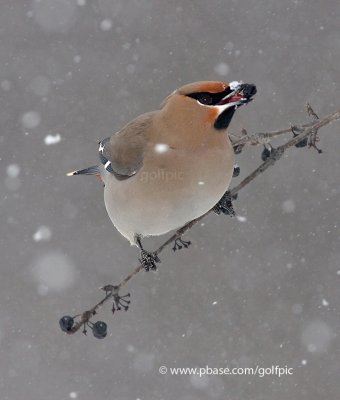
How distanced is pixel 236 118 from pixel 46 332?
4563 millimetres

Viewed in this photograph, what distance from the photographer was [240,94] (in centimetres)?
233

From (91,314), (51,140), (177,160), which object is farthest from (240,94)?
(51,140)

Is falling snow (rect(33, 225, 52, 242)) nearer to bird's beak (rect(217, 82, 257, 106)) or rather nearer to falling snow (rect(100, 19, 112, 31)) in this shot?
falling snow (rect(100, 19, 112, 31))

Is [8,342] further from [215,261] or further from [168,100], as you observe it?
[168,100]

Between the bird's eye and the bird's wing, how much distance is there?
48cm

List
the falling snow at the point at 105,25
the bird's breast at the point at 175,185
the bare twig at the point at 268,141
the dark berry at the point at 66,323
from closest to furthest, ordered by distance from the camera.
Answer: the bare twig at the point at 268,141 < the dark berry at the point at 66,323 < the bird's breast at the point at 175,185 < the falling snow at the point at 105,25

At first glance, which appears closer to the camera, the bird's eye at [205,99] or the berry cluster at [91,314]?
the berry cluster at [91,314]

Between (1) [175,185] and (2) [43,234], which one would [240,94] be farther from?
(2) [43,234]

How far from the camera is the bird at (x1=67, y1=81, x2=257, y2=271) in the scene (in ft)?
8.74

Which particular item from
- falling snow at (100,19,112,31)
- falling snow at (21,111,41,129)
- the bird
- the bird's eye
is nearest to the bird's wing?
the bird

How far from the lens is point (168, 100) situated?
112 inches

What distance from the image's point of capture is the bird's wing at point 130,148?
10.1 ft

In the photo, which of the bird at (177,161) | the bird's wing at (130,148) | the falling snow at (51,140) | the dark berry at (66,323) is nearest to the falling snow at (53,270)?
the falling snow at (51,140)

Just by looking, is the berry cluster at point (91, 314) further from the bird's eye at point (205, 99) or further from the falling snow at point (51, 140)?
the falling snow at point (51, 140)
